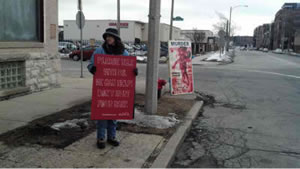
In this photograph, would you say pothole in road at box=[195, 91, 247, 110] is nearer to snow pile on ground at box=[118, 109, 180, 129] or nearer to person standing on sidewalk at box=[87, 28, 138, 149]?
snow pile on ground at box=[118, 109, 180, 129]

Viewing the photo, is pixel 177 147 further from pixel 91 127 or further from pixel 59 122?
pixel 59 122

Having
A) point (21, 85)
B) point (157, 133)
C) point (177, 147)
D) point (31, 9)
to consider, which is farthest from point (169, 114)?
point (31, 9)

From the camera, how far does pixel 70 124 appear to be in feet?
18.1

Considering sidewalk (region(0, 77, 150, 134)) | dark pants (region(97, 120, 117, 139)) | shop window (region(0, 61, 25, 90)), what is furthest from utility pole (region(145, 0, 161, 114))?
shop window (region(0, 61, 25, 90))

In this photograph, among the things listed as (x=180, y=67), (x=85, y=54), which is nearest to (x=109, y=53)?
(x=180, y=67)

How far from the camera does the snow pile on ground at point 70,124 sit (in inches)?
211

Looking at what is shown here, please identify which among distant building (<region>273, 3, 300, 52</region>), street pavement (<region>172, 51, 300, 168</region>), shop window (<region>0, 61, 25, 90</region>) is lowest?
street pavement (<region>172, 51, 300, 168</region>)

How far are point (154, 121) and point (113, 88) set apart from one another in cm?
152

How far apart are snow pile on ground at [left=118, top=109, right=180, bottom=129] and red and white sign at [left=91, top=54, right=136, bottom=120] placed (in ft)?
3.26

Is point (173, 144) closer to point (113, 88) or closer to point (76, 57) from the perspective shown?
point (113, 88)

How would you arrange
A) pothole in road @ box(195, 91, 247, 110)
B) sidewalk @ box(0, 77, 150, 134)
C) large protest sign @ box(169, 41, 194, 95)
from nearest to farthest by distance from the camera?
sidewalk @ box(0, 77, 150, 134) < pothole in road @ box(195, 91, 247, 110) < large protest sign @ box(169, 41, 194, 95)

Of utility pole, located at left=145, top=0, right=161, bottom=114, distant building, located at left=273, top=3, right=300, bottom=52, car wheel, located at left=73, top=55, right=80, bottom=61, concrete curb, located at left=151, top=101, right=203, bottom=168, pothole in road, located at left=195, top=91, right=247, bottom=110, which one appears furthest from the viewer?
distant building, located at left=273, top=3, right=300, bottom=52

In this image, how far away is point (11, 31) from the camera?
7.73 m

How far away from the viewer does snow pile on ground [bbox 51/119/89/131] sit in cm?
537
